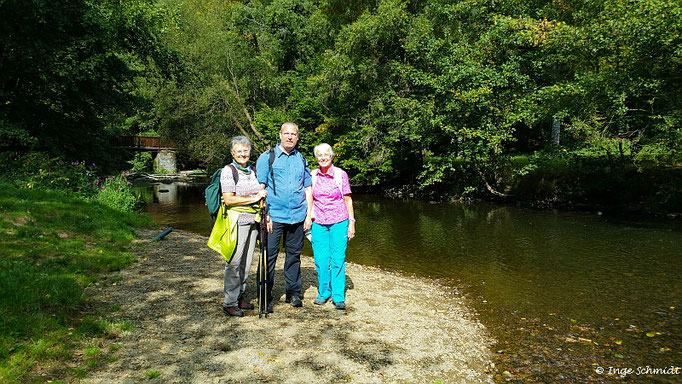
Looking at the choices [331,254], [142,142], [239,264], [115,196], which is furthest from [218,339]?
[142,142]

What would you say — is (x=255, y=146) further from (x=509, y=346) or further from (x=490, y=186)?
(x=509, y=346)

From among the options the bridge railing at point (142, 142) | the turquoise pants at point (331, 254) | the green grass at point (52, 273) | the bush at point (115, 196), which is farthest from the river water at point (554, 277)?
the bridge railing at point (142, 142)

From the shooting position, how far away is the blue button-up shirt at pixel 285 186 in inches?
201

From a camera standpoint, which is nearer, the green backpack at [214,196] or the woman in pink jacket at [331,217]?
the green backpack at [214,196]

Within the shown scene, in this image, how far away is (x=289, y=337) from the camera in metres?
4.51

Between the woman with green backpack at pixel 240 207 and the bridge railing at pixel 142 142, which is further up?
the bridge railing at pixel 142 142

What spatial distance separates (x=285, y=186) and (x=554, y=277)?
20.6 ft

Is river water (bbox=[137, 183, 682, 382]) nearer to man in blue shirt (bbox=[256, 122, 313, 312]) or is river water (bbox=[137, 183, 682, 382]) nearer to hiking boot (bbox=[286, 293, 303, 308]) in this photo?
hiking boot (bbox=[286, 293, 303, 308])

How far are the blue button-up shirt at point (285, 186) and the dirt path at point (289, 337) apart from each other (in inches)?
52.5

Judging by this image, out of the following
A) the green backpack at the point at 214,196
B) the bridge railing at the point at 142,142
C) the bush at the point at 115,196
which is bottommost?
the bush at the point at 115,196

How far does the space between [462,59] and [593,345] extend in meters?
16.0

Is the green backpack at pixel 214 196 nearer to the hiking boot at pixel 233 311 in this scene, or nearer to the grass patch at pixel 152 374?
the hiking boot at pixel 233 311

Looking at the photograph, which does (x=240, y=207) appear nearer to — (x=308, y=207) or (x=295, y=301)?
(x=308, y=207)

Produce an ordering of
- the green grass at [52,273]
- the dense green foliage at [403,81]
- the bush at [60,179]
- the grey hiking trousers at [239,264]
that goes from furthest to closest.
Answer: the dense green foliage at [403,81] → the bush at [60,179] → the grey hiking trousers at [239,264] → the green grass at [52,273]
